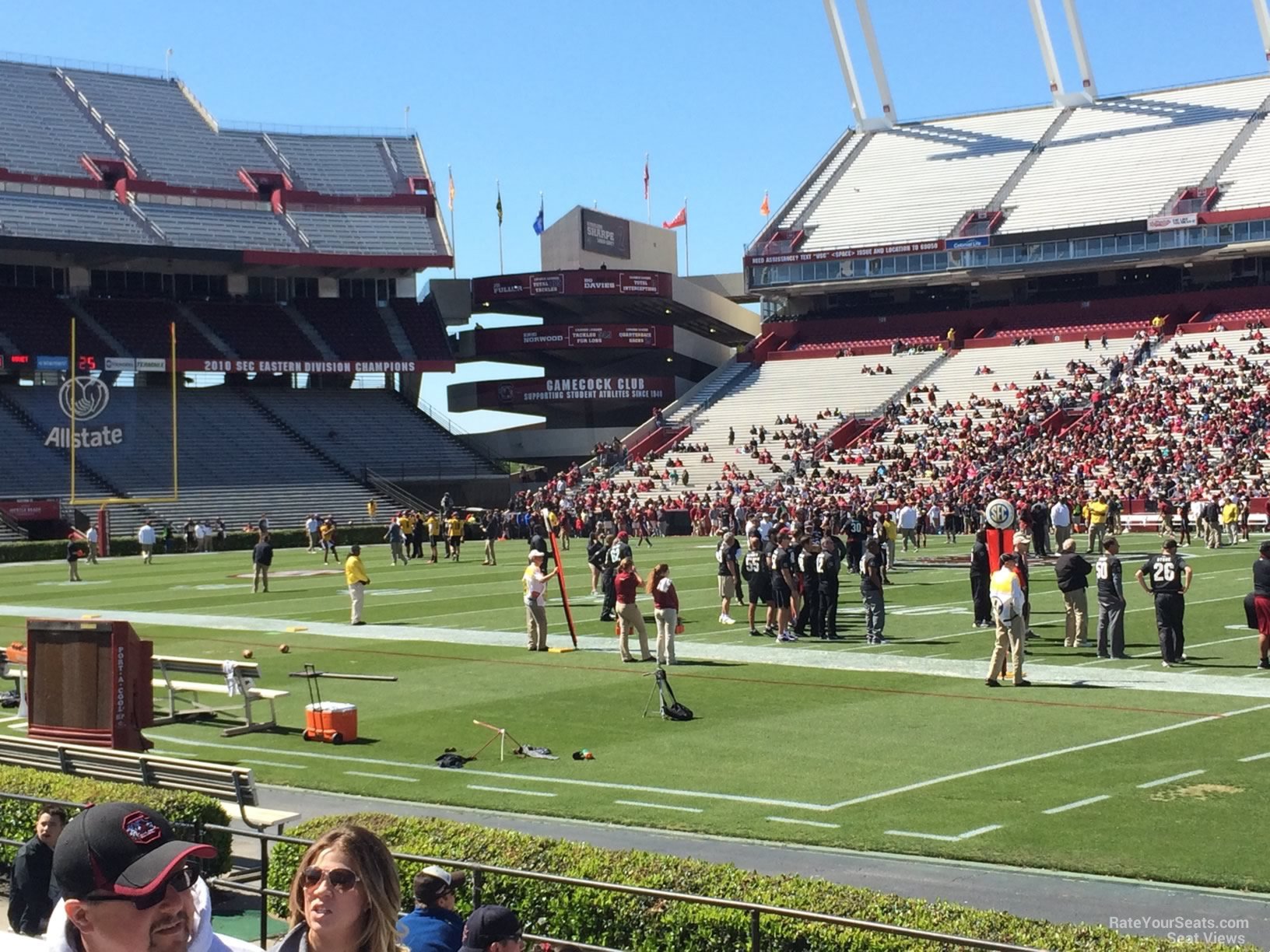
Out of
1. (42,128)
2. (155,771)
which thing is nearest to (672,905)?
(155,771)

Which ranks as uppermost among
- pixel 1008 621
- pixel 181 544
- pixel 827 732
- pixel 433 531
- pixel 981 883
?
pixel 433 531

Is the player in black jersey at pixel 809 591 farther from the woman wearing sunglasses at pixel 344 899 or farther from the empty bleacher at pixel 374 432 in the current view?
the empty bleacher at pixel 374 432

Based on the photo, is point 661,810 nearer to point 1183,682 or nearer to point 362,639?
point 1183,682

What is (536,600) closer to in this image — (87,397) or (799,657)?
(799,657)

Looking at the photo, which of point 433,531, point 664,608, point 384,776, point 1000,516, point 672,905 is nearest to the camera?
point 672,905

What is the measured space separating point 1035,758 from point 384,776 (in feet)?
19.5

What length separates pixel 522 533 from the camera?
57812 millimetres

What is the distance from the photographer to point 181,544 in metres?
54.7

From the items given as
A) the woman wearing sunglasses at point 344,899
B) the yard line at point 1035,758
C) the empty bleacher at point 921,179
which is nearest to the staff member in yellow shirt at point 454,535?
the yard line at point 1035,758

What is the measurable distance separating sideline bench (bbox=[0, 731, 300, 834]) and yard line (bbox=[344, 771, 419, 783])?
1470mm

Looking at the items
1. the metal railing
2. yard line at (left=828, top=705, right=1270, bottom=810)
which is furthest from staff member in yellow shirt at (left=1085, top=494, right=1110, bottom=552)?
the metal railing

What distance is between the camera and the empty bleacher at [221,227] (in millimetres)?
70375

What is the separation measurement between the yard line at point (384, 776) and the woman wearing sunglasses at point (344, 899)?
10559 mm

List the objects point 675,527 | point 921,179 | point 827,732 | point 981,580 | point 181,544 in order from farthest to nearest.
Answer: point 921,179 < point 675,527 < point 181,544 < point 981,580 < point 827,732
